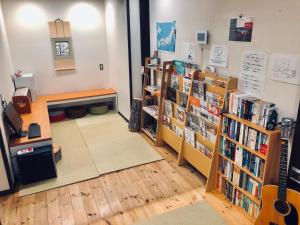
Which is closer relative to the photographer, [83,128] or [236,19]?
[236,19]

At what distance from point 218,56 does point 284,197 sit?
1511 mm

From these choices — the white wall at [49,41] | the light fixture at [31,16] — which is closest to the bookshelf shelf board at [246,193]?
the white wall at [49,41]

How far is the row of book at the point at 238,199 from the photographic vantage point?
7.72 feet

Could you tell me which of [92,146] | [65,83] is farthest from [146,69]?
[65,83]

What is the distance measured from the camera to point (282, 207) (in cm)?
197

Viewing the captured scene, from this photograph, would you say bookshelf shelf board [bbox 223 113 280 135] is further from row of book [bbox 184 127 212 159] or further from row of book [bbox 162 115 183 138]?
row of book [bbox 162 115 183 138]

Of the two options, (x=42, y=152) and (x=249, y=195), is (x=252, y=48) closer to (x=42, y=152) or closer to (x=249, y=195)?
(x=249, y=195)

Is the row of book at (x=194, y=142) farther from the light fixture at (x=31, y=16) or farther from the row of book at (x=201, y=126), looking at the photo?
the light fixture at (x=31, y=16)

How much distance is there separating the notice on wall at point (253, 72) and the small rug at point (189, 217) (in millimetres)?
1238

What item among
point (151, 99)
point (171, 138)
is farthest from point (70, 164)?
point (151, 99)

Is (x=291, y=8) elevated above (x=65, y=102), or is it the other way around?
(x=291, y=8)

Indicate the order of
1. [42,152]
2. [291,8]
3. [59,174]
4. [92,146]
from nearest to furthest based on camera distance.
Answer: [291,8], [42,152], [59,174], [92,146]

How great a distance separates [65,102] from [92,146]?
153 centimetres

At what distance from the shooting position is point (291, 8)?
1882 mm
